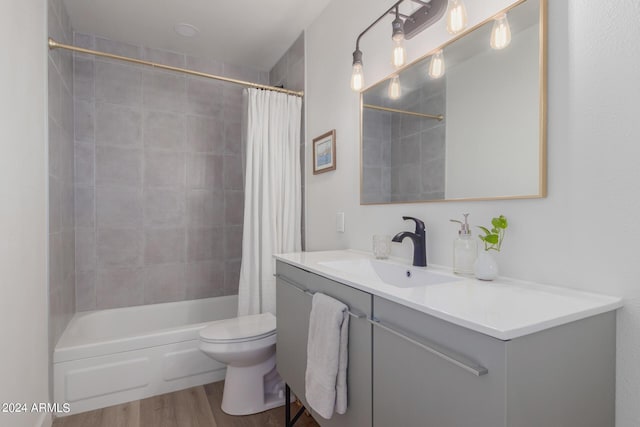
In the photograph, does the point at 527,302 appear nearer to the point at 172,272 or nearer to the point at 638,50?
the point at 638,50

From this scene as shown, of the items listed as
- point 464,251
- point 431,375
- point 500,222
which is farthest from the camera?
point 464,251

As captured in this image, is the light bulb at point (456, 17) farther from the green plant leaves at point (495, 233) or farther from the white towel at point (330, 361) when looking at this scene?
the white towel at point (330, 361)

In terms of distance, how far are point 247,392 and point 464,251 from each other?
1.48m

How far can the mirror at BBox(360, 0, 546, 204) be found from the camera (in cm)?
103

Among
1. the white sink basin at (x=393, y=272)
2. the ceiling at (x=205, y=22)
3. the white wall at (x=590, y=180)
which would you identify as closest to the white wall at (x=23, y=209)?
the ceiling at (x=205, y=22)

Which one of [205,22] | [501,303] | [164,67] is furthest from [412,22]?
[205,22]

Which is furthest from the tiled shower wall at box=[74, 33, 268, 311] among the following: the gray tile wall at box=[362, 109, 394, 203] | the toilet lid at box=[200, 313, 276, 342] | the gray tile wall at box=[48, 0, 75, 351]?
the gray tile wall at box=[362, 109, 394, 203]

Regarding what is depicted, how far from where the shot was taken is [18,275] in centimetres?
134

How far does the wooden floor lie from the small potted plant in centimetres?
129

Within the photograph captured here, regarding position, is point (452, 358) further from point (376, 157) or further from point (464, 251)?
point (376, 157)

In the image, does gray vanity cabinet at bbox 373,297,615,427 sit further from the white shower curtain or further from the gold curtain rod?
the white shower curtain

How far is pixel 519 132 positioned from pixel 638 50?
32 cm

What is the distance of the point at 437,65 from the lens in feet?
4.49

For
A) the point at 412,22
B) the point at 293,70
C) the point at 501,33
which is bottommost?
the point at 501,33
